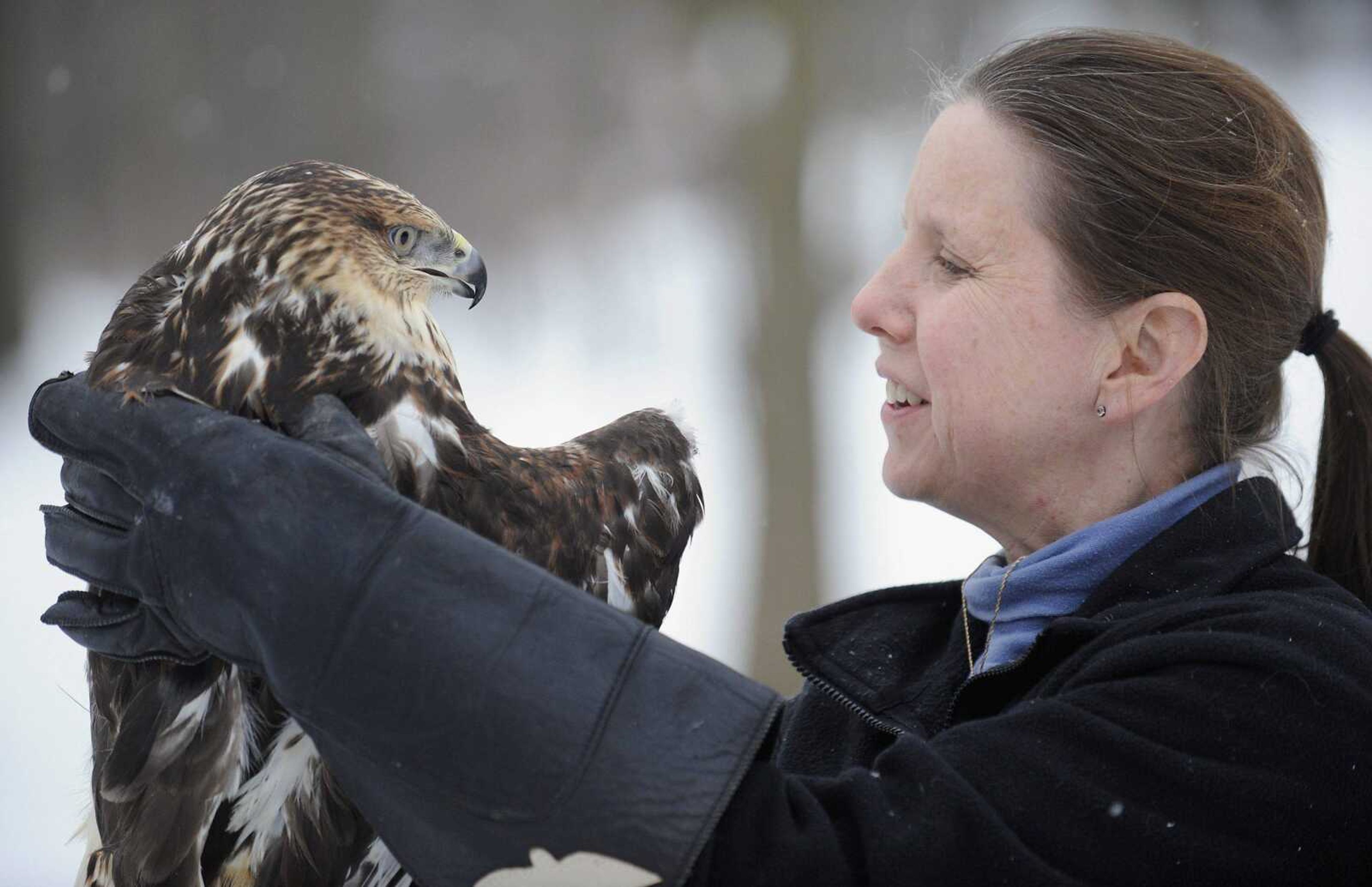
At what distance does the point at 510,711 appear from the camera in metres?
0.87

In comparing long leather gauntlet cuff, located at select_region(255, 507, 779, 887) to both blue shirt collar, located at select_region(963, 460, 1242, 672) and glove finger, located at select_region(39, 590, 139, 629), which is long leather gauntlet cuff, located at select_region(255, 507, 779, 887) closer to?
glove finger, located at select_region(39, 590, 139, 629)

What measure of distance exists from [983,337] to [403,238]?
27.1 inches

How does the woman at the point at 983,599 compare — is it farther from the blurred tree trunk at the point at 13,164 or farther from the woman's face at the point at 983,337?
the blurred tree trunk at the point at 13,164

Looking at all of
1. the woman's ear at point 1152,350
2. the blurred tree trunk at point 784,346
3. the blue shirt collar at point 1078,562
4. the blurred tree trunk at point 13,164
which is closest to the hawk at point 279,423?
the blue shirt collar at point 1078,562

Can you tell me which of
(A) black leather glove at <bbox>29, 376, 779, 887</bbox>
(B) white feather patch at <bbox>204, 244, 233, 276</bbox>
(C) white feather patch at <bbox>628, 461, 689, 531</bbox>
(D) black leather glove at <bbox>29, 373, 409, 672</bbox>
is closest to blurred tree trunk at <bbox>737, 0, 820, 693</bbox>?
(C) white feather patch at <bbox>628, 461, 689, 531</bbox>

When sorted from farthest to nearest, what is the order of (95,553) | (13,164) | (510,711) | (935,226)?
(13,164), (935,226), (95,553), (510,711)

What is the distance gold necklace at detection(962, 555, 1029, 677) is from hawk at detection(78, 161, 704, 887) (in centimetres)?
Answer: 41

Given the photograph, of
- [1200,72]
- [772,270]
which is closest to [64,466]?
[1200,72]

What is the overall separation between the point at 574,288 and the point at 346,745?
3192 mm

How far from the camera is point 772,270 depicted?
4.30 metres

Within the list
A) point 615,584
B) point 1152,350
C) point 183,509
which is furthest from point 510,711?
point 1152,350

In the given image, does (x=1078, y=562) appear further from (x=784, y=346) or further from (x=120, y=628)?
(x=784, y=346)

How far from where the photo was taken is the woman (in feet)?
2.93

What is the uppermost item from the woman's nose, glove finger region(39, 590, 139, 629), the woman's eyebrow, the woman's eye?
the woman's eyebrow
